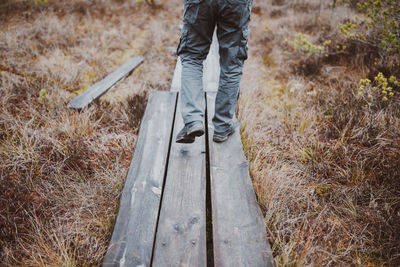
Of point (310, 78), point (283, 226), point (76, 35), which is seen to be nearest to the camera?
point (283, 226)

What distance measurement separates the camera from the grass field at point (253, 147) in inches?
68.3

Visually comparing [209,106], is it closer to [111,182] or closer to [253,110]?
[253,110]

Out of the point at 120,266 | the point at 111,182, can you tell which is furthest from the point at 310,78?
the point at 120,266

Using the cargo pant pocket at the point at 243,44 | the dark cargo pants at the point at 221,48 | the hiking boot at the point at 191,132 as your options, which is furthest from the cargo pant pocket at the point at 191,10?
the hiking boot at the point at 191,132

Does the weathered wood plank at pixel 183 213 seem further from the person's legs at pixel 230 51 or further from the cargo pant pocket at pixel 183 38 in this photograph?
the cargo pant pocket at pixel 183 38

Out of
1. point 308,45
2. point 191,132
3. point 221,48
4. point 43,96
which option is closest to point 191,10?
point 221,48

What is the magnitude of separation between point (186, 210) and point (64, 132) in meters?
1.94

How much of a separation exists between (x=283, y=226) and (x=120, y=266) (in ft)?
4.04

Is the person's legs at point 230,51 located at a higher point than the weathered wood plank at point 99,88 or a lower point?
higher

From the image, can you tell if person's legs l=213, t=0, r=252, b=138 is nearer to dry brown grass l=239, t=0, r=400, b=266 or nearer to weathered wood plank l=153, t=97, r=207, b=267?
weathered wood plank l=153, t=97, r=207, b=267

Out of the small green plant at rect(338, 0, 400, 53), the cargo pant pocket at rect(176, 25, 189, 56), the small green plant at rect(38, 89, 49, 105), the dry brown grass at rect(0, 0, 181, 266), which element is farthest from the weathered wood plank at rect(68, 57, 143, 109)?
the small green plant at rect(338, 0, 400, 53)

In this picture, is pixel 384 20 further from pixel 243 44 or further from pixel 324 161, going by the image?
pixel 243 44

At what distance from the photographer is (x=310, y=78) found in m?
4.41

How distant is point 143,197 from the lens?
1.79m
